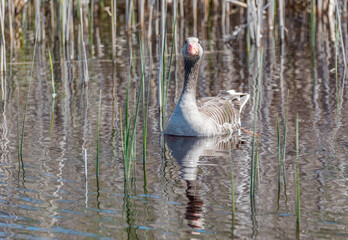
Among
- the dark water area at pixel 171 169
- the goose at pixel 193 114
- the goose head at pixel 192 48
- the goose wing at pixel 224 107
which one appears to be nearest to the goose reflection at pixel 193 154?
the dark water area at pixel 171 169

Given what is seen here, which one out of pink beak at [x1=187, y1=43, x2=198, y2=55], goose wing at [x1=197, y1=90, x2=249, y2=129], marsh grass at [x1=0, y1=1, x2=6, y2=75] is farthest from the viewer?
marsh grass at [x1=0, y1=1, x2=6, y2=75]

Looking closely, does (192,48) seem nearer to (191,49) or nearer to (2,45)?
(191,49)

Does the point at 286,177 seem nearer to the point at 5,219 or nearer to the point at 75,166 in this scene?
the point at 75,166

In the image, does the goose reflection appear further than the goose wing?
No

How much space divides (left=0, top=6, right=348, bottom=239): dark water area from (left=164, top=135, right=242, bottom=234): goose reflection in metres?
0.01

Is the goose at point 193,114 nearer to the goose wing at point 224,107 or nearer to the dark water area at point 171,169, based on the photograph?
the goose wing at point 224,107

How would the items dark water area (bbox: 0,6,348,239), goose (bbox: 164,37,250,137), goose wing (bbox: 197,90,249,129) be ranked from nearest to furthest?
dark water area (bbox: 0,6,348,239), goose (bbox: 164,37,250,137), goose wing (bbox: 197,90,249,129)

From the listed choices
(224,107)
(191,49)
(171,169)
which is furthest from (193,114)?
(171,169)

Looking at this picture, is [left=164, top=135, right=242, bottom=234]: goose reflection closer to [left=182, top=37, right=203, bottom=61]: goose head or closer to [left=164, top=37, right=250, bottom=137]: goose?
[left=164, top=37, right=250, bottom=137]: goose

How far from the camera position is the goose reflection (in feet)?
16.9

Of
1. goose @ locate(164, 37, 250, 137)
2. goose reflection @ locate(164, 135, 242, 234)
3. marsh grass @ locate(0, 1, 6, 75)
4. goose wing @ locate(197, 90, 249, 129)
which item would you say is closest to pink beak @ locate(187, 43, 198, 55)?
goose @ locate(164, 37, 250, 137)

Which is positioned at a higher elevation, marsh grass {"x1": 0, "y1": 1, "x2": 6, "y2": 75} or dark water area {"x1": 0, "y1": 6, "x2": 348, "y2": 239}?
marsh grass {"x1": 0, "y1": 1, "x2": 6, "y2": 75}

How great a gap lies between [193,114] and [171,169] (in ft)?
5.01

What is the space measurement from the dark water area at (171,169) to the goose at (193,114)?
0.66 ft
